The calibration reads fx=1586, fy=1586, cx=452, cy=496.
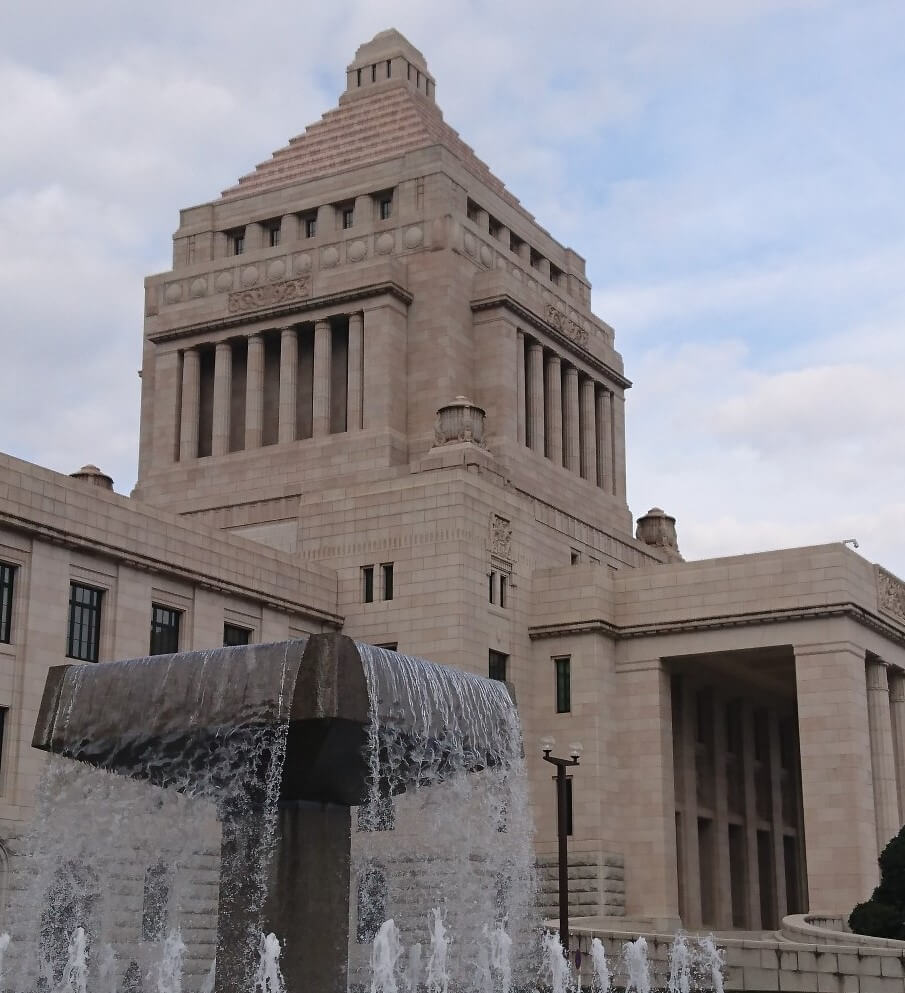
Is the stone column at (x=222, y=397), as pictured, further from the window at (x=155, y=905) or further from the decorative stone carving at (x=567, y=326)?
the window at (x=155, y=905)

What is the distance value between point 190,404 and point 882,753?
89.4 feet

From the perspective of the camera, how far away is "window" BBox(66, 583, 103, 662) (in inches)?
1476

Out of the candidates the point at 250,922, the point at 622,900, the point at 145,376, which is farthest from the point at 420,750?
the point at 145,376

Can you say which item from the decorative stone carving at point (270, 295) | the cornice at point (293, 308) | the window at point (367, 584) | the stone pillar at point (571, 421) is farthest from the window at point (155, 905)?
the stone pillar at point (571, 421)

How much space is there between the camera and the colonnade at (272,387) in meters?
A: 55.2

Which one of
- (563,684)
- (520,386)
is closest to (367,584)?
A: (563,684)

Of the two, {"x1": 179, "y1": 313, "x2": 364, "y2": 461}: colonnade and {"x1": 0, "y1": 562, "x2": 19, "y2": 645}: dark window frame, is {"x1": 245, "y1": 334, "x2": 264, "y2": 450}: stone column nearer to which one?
{"x1": 179, "y1": 313, "x2": 364, "y2": 461}: colonnade

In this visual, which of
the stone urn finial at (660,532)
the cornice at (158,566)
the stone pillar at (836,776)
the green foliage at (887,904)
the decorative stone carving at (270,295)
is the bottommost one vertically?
the green foliage at (887,904)

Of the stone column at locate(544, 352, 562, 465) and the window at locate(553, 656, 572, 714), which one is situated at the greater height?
the stone column at locate(544, 352, 562, 465)

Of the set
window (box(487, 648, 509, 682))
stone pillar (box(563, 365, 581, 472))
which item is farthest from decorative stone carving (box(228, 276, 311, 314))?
window (box(487, 648, 509, 682))

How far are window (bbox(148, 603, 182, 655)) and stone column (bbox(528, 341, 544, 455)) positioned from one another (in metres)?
19.3

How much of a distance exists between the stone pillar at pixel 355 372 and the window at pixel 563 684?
38.2 feet

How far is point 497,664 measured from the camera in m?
46.4

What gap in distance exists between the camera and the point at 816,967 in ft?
102
